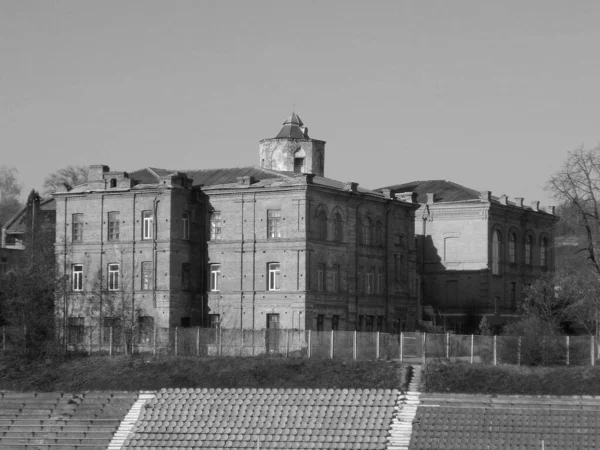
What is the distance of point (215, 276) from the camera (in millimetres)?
77250

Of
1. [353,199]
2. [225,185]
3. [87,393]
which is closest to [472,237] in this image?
[353,199]

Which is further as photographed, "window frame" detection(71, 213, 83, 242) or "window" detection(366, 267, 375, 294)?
"window" detection(366, 267, 375, 294)

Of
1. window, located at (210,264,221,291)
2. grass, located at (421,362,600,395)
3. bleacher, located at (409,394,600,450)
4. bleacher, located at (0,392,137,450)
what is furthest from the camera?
window, located at (210,264,221,291)

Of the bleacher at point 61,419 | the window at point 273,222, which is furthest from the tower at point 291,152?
the bleacher at point 61,419

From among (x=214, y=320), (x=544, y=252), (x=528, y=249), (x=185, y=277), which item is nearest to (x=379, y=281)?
(x=214, y=320)

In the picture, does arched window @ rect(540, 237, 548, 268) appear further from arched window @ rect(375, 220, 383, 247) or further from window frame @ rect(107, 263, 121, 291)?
window frame @ rect(107, 263, 121, 291)

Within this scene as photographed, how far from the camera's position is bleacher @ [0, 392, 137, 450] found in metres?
57.9

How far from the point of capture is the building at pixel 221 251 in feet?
245

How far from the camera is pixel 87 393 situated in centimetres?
6319

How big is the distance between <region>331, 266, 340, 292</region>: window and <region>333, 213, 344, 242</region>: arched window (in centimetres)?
171

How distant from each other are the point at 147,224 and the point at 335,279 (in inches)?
440

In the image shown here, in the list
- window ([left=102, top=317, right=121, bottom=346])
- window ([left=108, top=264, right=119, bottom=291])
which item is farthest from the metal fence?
window ([left=108, top=264, right=119, bottom=291])

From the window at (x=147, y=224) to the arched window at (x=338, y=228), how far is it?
10460 millimetres

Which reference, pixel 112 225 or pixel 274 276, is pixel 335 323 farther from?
pixel 112 225
